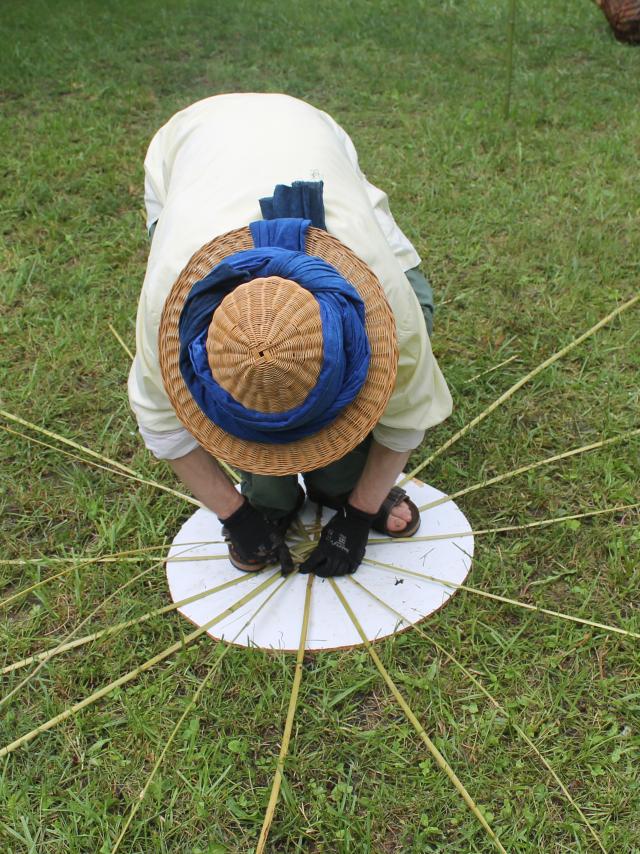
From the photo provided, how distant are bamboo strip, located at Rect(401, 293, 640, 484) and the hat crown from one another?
1.13 m

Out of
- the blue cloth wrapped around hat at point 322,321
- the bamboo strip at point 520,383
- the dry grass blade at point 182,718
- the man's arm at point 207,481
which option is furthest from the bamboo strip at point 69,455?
the blue cloth wrapped around hat at point 322,321

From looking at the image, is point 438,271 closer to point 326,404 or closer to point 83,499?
point 83,499

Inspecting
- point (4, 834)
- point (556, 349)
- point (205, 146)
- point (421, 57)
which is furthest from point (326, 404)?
point (421, 57)

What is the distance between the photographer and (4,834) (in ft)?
5.53

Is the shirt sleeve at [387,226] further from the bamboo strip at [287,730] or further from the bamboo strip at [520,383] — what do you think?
the bamboo strip at [287,730]

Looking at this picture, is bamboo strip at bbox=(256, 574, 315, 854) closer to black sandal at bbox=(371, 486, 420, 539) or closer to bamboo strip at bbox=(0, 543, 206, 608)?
black sandal at bbox=(371, 486, 420, 539)

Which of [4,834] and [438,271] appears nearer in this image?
[4,834]

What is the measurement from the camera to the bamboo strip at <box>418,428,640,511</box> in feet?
7.76

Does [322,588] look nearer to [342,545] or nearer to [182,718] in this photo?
[342,545]

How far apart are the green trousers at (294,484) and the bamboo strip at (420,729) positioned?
0.97 ft

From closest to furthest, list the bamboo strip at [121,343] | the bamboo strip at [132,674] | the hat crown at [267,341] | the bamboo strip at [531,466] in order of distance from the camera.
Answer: the hat crown at [267,341] < the bamboo strip at [132,674] < the bamboo strip at [531,466] < the bamboo strip at [121,343]

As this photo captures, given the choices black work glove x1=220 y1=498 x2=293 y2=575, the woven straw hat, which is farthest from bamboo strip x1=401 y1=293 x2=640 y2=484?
the woven straw hat

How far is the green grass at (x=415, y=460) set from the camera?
5.58 ft

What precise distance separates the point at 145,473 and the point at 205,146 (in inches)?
41.6
